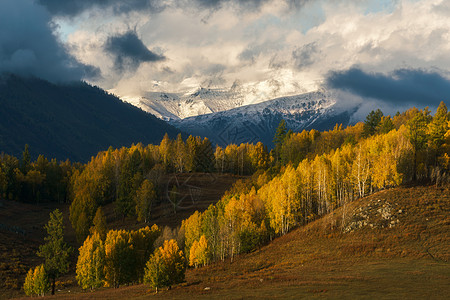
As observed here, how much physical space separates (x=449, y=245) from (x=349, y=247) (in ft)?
47.4

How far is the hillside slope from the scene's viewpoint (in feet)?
131

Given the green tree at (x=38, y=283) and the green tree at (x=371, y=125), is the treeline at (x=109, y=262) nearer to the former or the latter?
the green tree at (x=38, y=283)

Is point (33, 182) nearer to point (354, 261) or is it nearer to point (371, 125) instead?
point (371, 125)

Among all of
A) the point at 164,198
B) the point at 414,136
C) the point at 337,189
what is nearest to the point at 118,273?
the point at 337,189

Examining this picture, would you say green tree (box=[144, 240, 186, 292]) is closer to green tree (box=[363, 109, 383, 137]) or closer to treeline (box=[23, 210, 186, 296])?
treeline (box=[23, 210, 186, 296])

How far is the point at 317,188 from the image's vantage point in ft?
281

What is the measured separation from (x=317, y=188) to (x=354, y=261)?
108 feet

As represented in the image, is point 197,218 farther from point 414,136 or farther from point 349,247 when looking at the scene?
point 414,136

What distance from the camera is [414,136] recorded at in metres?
88.8

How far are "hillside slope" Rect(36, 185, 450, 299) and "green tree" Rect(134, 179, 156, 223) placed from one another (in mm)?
48202

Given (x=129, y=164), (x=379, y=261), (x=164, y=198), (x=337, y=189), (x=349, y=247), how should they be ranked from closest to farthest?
(x=379, y=261)
(x=349, y=247)
(x=337, y=189)
(x=164, y=198)
(x=129, y=164)

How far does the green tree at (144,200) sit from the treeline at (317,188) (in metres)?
28.7

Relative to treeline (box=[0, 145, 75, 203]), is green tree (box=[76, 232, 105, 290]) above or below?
below

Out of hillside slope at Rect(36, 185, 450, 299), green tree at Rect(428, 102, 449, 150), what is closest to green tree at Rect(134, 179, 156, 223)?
hillside slope at Rect(36, 185, 450, 299)
